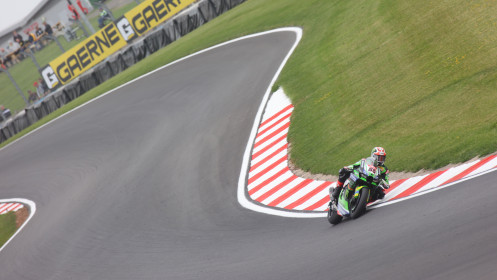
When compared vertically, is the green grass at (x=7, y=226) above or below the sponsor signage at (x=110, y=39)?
below

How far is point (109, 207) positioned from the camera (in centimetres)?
1905

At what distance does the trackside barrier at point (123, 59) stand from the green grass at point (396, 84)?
1392 cm

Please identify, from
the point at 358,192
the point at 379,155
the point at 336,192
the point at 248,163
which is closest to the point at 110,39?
the point at 248,163

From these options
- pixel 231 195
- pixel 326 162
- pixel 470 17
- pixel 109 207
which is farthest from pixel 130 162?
pixel 470 17

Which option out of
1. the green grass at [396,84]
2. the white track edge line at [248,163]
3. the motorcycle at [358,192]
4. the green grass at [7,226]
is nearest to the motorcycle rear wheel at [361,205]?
the motorcycle at [358,192]

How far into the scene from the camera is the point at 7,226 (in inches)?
877

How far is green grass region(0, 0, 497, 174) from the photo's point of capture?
43.1ft

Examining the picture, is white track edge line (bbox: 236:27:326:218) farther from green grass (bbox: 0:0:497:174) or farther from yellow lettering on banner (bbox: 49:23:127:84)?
yellow lettering on banner (bbox: 49:23:127:84)

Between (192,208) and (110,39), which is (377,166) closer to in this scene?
(192,208)

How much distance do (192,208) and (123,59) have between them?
23.8m

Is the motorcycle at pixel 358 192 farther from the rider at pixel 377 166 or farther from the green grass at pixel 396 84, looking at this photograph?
the green grass at pixel 396 84

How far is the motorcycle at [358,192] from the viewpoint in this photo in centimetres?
1106

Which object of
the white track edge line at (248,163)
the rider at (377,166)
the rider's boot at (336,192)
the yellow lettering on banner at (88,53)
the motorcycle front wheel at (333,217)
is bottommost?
the white track edge line at (248,163)

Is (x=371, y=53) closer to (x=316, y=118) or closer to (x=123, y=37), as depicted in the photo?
(x=316, y=118)
